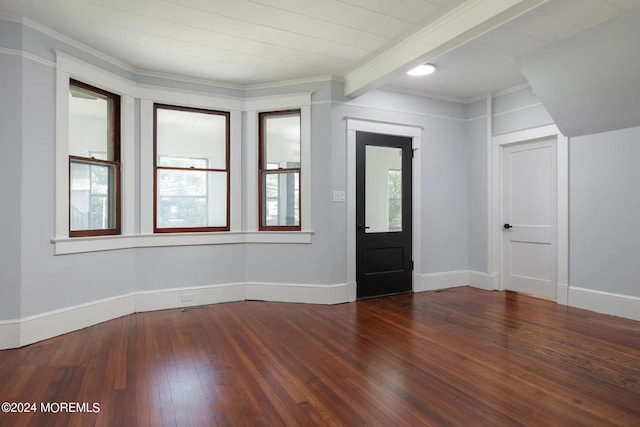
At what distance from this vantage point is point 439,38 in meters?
3.09

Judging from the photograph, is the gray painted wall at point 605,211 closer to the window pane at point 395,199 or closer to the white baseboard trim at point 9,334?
the window pane at point 395,199

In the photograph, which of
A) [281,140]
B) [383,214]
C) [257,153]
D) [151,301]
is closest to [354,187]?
[383,214]

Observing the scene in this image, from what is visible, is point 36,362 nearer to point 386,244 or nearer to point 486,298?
point 386,244

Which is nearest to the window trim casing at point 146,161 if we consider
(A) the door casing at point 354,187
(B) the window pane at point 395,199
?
(A) the door casing at point 354,187

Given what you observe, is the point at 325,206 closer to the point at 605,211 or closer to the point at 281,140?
the point at 281,140

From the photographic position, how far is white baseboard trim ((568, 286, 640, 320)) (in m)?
3.71

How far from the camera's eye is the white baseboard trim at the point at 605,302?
12.2 feet

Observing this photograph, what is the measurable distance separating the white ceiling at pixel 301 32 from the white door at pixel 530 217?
119 centimetres

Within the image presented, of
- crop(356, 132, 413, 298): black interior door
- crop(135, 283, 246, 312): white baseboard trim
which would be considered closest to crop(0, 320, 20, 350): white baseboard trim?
crop(135, 283, 246, 312): white baseboard trim

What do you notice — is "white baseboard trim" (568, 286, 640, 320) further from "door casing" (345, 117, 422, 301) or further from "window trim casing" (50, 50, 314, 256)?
"window trim casing" (50, 50, 314, 256)

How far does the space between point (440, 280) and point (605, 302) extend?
1840mm

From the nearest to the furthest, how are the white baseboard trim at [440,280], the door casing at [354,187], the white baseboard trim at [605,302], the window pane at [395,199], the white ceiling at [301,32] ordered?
the white ceiling at [301,32] → the white baseboard trim at [605,302] → the door casing at [354,187] → the window pane at [395,199] → the white baseboard trim at [440,280]

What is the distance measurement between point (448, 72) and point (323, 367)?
11.5 ft

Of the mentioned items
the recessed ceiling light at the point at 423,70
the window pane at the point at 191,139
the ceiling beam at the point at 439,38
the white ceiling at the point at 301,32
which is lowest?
the window pane at the point at 191,139
